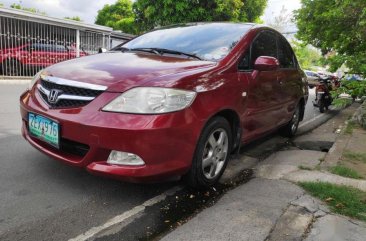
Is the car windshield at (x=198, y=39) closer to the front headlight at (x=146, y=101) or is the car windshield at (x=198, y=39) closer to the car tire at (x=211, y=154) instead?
the car tire at (x=211, y=154)

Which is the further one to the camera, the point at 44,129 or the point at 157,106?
the point at 44,129

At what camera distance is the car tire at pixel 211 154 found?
3.17m

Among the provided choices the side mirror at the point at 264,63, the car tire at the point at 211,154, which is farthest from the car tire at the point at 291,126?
the car tire at the point at 211,154

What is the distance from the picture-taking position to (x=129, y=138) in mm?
2686

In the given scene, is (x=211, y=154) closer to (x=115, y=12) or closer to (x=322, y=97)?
(x=322, y=97)

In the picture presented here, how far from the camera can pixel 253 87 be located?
12.9ft

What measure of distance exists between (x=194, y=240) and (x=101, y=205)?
36.0 inches

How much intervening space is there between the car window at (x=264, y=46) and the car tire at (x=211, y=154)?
945 mm

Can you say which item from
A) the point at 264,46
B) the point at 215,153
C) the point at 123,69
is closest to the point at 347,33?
the point at 264,46

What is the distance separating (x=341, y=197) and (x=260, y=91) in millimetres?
1424

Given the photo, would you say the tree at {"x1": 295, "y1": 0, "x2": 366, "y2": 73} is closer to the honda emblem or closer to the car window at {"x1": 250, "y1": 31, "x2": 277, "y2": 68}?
the car window at {"x1": 250, "y1": 31, "x2": 277, "y2": 68}

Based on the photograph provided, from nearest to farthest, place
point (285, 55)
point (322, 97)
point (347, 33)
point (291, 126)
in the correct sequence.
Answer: point (285, 55), point (291, 126), point (347, 33), point (322, 97)

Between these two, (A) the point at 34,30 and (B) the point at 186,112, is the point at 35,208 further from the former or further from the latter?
(A) the point at 34,30

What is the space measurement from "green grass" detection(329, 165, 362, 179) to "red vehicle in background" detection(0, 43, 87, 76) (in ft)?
38.9
